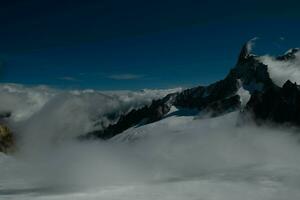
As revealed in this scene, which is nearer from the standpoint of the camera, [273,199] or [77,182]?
[273,199]

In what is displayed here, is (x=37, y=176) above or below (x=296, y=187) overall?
above

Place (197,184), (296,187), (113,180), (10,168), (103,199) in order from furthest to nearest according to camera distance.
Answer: (10,168)
(113,180)
(197,184)
(296,187)
(103,199)

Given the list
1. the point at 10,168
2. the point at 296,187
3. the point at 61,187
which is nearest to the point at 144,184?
the point at 61,187

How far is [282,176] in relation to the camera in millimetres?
172125

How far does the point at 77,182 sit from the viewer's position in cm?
16438

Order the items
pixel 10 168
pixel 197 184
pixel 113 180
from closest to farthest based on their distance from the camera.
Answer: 1. pixel 197 184
2. pixel 113 180
3. pixel 10 168

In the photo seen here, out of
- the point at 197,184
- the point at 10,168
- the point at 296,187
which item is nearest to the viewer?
the point at 296,187

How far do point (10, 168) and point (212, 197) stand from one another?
92.2m

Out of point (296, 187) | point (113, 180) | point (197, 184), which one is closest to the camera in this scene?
point (296, 187)

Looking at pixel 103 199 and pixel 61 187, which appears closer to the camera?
pixel 103 199

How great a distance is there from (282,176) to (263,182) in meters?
19.4

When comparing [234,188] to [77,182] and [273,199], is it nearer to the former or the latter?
[273,199]

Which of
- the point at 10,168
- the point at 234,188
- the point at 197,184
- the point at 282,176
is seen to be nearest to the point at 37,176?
the point at 10,168

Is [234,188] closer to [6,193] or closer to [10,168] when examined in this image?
[6,193]
